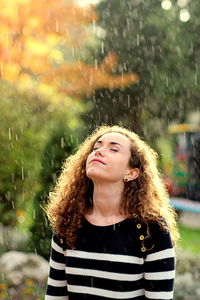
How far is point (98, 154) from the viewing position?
2658 millimetres

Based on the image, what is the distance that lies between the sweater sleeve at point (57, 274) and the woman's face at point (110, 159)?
37 centimetres

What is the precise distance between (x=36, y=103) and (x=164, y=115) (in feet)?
31.1

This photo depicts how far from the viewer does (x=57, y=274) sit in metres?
2.73

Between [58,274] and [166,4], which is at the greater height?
[166,4]

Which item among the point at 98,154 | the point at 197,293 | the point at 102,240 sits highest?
the point at 98,154

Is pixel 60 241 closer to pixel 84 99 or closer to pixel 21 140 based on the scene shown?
pixel 21 140

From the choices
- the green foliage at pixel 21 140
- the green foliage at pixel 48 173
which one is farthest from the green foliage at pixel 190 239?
the green foliage at pixel 48 173

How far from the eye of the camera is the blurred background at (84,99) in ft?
24.6

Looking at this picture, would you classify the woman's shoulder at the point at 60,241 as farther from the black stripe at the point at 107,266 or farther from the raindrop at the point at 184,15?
the raindrop at the point at 184,15

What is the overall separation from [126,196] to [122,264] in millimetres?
335

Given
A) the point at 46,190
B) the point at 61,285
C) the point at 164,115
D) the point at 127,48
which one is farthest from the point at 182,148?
the point at 61,285

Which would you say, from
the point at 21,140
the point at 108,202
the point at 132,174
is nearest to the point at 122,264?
the point at 108,202

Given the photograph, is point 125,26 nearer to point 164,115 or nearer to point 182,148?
point 164,115

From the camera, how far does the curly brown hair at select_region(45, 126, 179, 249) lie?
8.73 ft
